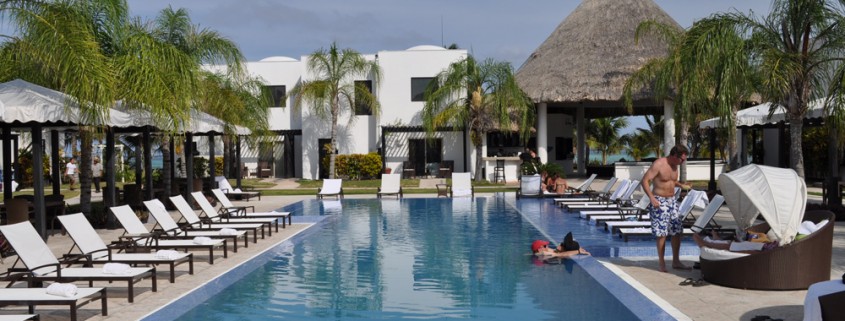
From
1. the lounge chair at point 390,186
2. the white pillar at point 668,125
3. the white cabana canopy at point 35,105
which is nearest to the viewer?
the white cabana canopy at point 35,105

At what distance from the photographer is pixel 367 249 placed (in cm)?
1136

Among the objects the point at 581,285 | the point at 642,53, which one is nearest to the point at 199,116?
the point at 581,285

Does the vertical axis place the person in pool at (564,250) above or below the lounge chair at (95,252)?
below

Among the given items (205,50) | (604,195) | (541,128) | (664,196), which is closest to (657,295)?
(664,196)

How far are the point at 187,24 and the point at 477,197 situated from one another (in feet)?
30.1

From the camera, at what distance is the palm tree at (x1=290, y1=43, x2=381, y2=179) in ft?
96.2

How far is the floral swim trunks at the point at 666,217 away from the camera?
8273mm

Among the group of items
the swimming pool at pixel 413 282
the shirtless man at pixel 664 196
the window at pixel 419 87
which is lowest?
the swimming pool at pixel 413 282

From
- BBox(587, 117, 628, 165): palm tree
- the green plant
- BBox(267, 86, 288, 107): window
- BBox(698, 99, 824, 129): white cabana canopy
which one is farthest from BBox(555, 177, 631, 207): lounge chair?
BBox(587, 117, 628, 165): palm tree

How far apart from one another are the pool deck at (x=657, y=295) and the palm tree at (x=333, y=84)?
19.5 meters

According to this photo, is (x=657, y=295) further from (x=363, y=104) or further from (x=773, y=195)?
(x=363, y=104)

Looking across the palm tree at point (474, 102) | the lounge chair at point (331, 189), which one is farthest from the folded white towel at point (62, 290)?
the palm tree at point (474, 102)

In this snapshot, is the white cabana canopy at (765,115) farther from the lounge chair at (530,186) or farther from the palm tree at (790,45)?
the lounge chair at (530,186)

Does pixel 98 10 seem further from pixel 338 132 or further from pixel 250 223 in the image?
pixel 338 132
